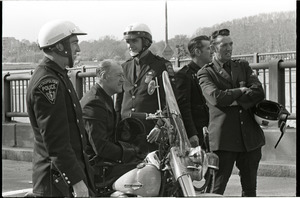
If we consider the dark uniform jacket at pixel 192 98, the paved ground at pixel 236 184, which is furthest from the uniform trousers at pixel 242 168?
the paved ground at pixel 236 184

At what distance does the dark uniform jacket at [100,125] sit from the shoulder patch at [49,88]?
1.00 m

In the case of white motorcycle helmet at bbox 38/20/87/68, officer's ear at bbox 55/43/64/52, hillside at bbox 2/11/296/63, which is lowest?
officer's ear at bbox 55/43/64/52

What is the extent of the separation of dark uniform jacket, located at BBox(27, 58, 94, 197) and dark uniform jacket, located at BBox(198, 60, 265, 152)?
2.15 m

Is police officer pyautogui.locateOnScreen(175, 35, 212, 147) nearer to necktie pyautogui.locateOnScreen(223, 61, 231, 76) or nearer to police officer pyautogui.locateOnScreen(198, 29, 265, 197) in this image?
police officer pyautogui.locateOnScreen(198, 29, 265, 197)

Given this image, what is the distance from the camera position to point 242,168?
6.53m

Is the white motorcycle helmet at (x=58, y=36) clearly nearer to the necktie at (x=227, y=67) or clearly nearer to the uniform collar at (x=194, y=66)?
the necktie at (x=227, y=67)

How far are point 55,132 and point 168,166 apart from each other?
90 cm

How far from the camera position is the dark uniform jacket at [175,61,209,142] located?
6848mm

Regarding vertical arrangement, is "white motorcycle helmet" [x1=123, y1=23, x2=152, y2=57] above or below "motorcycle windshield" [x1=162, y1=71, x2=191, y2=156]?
above

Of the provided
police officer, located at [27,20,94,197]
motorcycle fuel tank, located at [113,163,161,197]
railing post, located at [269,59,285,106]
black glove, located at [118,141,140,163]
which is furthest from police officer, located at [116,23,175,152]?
railing post, located at [269,59,285,106]

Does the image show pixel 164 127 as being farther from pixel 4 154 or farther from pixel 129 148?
pixel 4 154

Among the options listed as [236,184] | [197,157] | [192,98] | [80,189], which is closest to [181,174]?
[197,157]

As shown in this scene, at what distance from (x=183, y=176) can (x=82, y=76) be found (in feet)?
25.9

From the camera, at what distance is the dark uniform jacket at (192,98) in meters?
6.85
